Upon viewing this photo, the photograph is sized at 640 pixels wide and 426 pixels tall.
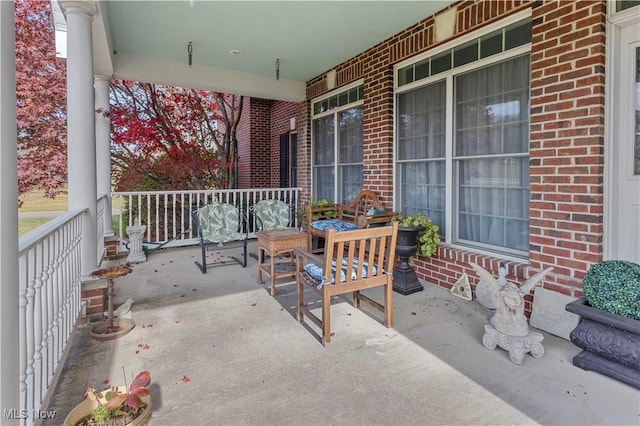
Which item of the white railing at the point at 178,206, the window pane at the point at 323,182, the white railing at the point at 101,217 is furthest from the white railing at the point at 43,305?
the window pane at the point at 323,182

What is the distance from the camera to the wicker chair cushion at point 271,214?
17.7 feet

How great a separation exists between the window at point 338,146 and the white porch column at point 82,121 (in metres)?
3.46

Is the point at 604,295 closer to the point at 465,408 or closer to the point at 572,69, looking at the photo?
the point at 465,408

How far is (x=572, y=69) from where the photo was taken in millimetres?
2742

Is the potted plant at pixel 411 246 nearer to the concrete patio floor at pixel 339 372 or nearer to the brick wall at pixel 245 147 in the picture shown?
the concrete patio floor at pixel 339 372

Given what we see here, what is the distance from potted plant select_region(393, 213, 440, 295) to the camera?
3734mm

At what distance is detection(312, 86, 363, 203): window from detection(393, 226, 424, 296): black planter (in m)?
1.86

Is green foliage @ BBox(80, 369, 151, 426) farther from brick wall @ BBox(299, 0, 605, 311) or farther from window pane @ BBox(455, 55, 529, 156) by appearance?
window pane @ BBox(455, 55, 529, 156)

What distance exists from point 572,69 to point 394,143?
220cm

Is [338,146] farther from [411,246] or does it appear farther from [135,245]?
[135,245]

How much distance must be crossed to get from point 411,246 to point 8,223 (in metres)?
3.25

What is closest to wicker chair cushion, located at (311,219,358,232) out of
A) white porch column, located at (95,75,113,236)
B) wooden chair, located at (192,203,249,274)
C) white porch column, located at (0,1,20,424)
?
wooden chair, located at (192,203,249,274)

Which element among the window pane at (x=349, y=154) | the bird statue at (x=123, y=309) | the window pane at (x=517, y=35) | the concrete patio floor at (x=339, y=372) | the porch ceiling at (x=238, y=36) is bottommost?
the concrete patio floor at (x=339, y=372)

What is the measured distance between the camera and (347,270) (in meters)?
2.72
